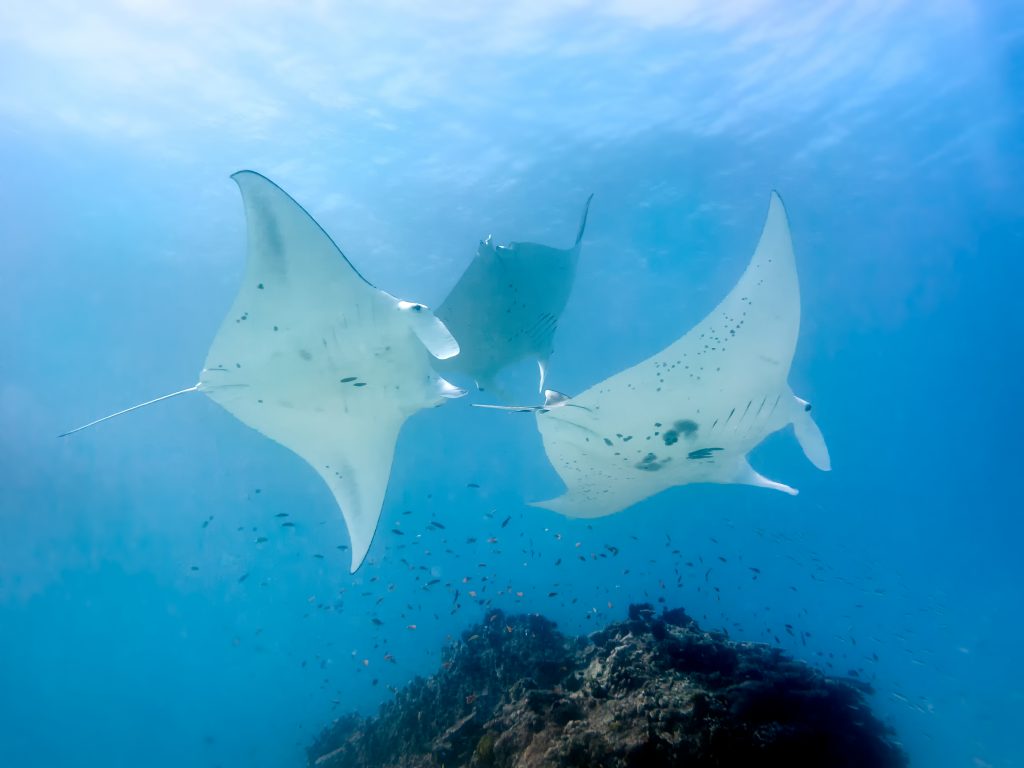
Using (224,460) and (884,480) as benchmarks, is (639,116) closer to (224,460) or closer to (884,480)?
(224,460)

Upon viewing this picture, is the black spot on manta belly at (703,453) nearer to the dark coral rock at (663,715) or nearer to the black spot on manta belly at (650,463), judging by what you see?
the black spot on manta belly at (650,463)

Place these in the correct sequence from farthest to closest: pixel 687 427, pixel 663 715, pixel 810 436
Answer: pixel 810 436 → pixel 687 427 → pixel 663 715

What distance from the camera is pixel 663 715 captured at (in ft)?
13.1

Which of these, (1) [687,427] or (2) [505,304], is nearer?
(1) [687,427]

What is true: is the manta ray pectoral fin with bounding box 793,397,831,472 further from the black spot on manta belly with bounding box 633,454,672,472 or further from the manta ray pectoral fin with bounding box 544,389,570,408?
the manta ray pectoral fin with bounding box 544,389,570,408

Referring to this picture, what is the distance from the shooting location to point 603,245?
2052 cm

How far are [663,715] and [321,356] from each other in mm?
4008

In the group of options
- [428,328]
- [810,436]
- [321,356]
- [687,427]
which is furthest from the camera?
[810,436]

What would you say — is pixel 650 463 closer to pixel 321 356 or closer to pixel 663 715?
pixel 663 715

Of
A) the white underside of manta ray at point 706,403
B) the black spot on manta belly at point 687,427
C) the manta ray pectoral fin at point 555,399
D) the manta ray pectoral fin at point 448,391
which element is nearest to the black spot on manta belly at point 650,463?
the white underside of manta ray at point 706,403

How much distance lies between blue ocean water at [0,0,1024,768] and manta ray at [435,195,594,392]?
3.14 meters

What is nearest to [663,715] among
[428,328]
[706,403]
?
[706,403]

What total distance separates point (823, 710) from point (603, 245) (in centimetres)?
1746

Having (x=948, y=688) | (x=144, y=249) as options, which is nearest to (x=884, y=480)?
(x=948, y=688)
